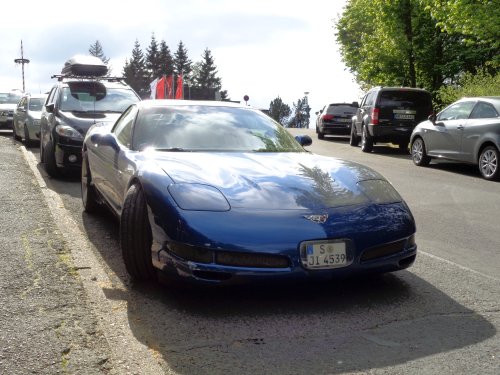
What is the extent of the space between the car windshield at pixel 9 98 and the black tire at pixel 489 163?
20.0 m

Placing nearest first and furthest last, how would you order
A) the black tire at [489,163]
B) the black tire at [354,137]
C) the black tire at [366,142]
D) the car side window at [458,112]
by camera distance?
the black tire at [489,163]
the car side window at [458,112]
the black tire at [366,142]
the black tire at [354,137]

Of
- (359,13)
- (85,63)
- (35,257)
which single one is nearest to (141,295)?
(35,257)

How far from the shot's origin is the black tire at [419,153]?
1452 centimetres

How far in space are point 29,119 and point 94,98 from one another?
6791 millimetres

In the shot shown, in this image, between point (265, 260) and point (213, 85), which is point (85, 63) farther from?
point (213, 85)

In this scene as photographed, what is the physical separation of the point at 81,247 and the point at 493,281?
3.46 meters

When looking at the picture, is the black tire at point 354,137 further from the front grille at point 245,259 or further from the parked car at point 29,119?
the front grille at point 245,259

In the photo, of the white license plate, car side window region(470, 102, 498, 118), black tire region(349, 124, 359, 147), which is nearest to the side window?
the white license plate

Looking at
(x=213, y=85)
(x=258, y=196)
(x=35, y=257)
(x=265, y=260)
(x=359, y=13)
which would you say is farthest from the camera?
(x=213, y=85)

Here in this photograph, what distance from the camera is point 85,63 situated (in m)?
16.4

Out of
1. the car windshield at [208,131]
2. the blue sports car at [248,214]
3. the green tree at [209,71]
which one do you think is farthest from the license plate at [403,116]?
the green tree at [209,71]

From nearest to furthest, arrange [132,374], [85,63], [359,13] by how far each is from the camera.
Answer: [132,374]
[85,63]
[359,13]

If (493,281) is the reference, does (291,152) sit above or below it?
above

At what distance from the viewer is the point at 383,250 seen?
14.4ft
